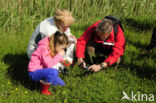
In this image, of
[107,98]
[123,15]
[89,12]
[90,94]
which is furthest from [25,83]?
[123,15]

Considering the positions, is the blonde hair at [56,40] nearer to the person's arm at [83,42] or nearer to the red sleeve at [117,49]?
the person's arm at [83,42]

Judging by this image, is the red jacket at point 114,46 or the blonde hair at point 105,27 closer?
the blonde hair at point 105,27

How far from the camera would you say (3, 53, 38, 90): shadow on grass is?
3.91 metres

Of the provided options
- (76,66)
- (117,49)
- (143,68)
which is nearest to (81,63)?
(76,66)

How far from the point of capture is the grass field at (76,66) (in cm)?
346

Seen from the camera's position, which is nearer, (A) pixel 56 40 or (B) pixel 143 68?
(A) pixel 56 40

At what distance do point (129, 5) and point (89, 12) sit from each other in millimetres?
1345

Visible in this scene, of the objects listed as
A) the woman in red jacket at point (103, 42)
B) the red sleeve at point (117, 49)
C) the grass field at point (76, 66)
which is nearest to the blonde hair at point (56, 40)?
the grass field at point (76, 66)

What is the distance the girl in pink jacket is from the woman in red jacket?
0.73m

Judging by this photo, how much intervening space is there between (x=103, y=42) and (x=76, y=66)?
700 millimetres

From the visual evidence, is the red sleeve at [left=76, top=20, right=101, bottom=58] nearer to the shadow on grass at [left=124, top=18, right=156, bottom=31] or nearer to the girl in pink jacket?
the girl in pink jacket

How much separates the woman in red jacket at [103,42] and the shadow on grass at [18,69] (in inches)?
40.4

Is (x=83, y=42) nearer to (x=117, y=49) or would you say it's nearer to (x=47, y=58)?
(x=117, y=49)

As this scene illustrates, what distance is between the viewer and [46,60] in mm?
3420
